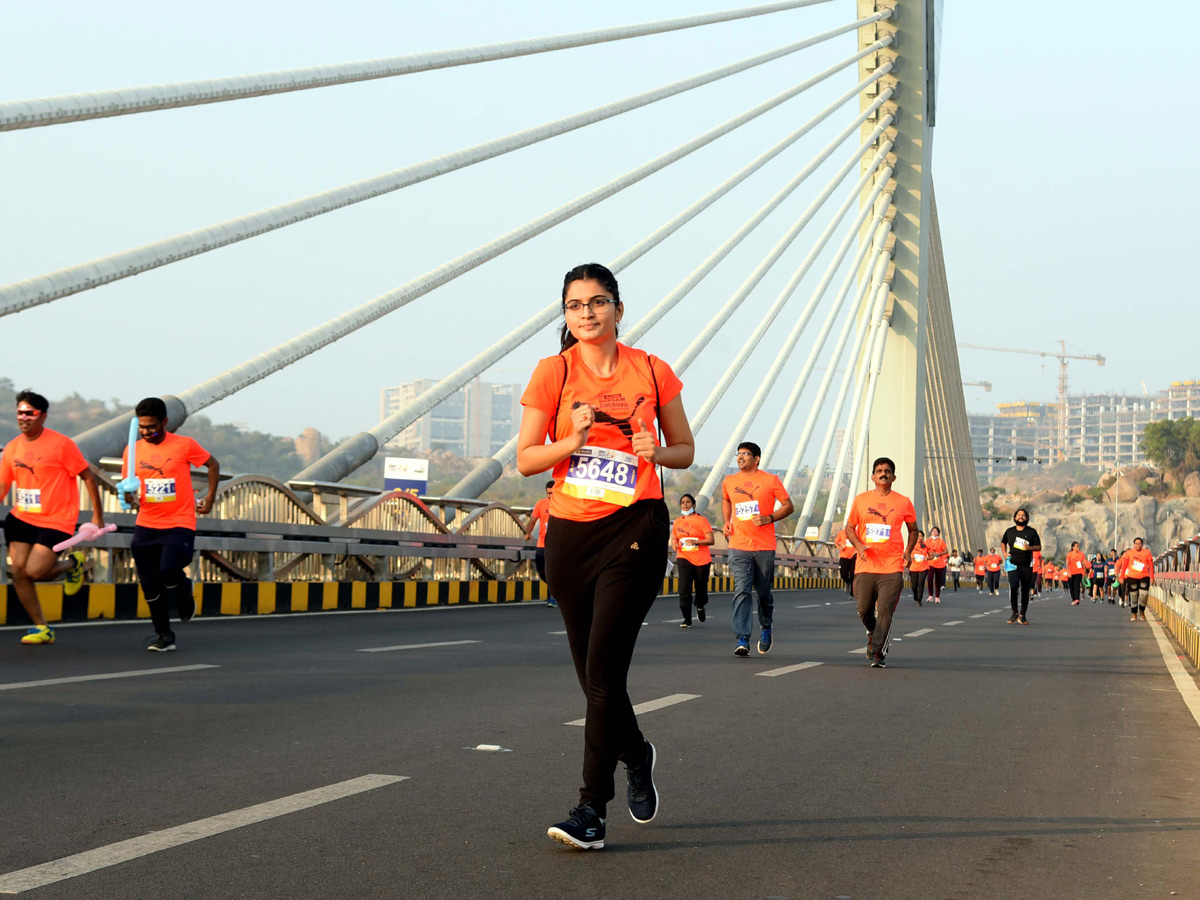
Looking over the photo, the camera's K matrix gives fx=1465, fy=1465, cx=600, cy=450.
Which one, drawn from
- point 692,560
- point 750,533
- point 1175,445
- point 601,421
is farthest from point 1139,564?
point 1175,445

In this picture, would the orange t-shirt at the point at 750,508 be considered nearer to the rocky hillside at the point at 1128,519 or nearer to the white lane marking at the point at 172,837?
the white lane marking at the point at 172,837

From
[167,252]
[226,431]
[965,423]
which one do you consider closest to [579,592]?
[167,252]

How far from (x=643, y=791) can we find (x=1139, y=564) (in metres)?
27.7

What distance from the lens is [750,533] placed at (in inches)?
487

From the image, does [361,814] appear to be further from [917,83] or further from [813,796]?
[917,83]

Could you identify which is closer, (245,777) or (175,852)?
(175,852)

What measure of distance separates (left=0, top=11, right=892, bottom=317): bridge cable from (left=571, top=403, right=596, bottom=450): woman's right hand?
823 cm

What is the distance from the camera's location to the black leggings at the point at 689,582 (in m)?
16.6

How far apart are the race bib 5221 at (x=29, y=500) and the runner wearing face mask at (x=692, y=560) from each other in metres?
8.03

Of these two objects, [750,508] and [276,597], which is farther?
[276,597]

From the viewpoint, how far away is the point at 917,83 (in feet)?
122

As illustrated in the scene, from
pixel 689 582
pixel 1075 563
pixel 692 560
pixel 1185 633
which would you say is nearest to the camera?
pixel 1185 633

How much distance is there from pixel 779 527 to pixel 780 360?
147ft

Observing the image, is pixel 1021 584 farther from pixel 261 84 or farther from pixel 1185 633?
pixel 261 84
